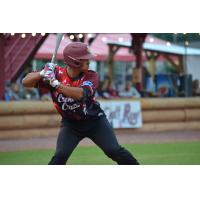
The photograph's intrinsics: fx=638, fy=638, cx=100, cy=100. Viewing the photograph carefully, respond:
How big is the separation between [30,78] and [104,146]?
33.8 inches

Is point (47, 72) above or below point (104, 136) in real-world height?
above

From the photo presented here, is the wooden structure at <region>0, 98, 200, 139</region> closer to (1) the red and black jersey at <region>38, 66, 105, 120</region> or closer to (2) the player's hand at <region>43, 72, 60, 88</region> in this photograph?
(1) the red and black jersey at <region>38, 66, 105, 120</region>

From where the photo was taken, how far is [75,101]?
5305mm

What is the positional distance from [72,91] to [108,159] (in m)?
1.75

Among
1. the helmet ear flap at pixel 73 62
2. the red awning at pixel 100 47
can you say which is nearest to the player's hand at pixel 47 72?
the helmet ear flap at pixel 73 62

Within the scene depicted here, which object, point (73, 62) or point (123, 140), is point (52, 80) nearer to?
point (73, 62)

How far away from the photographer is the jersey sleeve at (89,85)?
17.0ft

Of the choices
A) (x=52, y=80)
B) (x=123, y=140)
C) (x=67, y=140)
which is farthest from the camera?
(x=123, y=140)

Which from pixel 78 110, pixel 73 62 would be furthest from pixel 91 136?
pixel 73 62

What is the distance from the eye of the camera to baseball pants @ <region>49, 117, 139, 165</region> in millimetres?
5336

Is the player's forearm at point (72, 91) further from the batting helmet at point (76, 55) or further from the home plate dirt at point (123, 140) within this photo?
the home plate dirt at point (123, 140)

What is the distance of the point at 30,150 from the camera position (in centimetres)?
711
